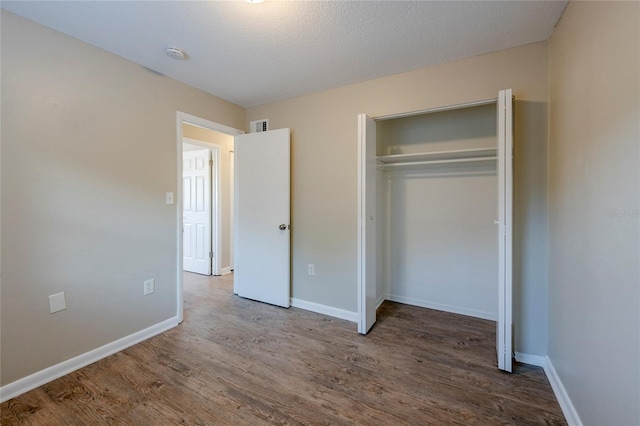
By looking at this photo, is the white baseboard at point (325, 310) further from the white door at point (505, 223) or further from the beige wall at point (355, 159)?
the white door at point (505, 223)

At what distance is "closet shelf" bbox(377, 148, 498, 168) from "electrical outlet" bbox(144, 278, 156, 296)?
2507mm

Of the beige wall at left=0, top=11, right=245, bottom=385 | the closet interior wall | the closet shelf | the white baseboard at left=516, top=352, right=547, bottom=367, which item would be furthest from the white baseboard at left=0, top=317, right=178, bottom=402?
the white baseboard at left=516, top=352, right=547, bottom=367

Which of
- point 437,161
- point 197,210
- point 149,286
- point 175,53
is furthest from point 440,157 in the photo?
point 197,210

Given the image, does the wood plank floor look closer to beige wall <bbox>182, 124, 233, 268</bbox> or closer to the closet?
the closet

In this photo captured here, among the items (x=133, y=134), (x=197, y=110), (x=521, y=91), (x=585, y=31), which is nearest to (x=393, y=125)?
(x=521, y=91)

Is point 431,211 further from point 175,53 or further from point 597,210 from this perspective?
point 175,53

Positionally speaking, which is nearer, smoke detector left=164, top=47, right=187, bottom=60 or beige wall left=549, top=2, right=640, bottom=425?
beige wall left=549, top=2, right=640, bottom=425

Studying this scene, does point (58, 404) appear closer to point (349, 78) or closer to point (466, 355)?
point (466, 355)

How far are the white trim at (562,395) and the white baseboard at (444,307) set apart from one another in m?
0.85

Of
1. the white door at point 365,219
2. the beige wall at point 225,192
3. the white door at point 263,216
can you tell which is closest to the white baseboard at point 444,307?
the white door at point 365,219

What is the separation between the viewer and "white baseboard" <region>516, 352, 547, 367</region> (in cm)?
198

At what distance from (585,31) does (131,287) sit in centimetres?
347

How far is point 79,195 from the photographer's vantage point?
1.98m

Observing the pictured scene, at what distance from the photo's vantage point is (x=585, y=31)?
1.38 m
